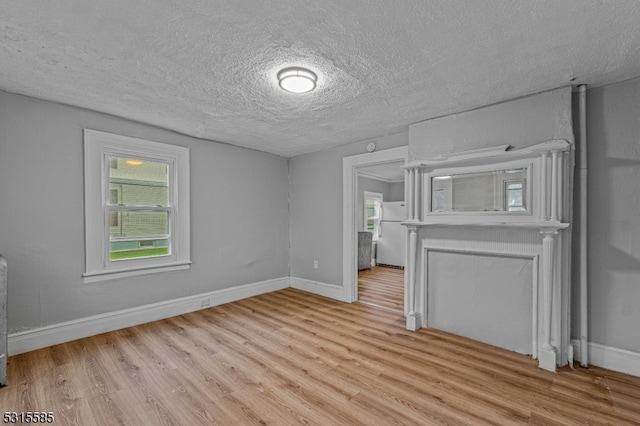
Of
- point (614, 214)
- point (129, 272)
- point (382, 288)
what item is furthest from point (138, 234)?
point (614, 214)

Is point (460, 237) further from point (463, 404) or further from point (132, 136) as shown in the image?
point (132, 136)

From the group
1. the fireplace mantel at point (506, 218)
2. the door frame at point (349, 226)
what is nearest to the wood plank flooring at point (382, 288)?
the door frame at point (349, 226)

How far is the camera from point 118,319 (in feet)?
10.5

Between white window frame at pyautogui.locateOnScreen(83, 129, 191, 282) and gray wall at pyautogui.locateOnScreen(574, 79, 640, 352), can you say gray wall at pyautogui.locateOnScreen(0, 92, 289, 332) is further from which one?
gray wall at pyautogui.locateOnScreen(574, 79, 640, 352)

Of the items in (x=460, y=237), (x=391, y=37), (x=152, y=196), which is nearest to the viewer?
(x=391, y=37)

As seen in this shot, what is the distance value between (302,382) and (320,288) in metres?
2.44

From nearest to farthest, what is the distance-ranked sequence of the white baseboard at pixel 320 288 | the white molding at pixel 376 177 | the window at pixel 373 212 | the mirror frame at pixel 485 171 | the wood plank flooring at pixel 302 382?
the wood plank flooring at pixel 302 382, the mirror frame at pixel 485 171, the white baseboard at pixel 320 288, the white molding at pixel 376 177, the window at pixel 373 212

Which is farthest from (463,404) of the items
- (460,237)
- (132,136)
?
(132,136)

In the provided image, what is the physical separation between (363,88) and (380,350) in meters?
2.42

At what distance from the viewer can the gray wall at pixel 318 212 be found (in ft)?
14.5

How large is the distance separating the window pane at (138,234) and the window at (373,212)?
16.2 ft

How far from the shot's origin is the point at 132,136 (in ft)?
10.9

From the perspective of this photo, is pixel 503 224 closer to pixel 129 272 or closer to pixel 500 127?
pixel 500 127

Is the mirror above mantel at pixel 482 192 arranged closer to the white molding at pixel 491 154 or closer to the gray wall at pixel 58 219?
the white molding at pixel 491 154
